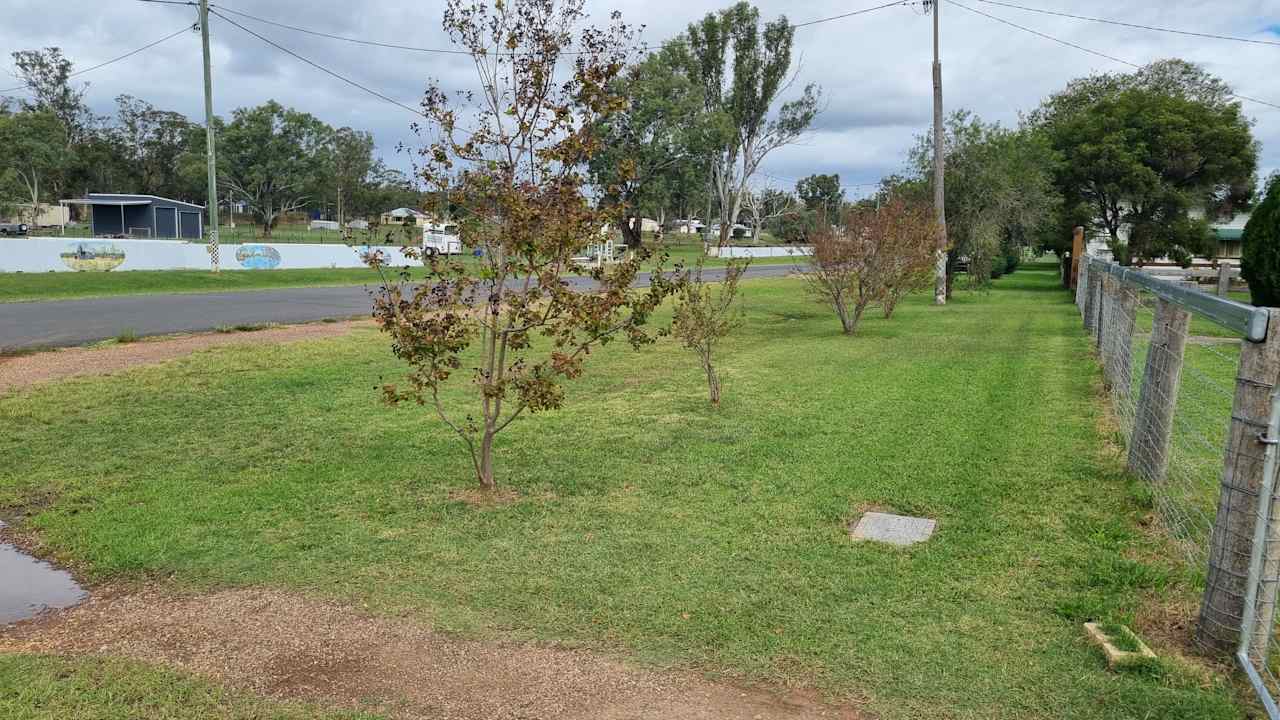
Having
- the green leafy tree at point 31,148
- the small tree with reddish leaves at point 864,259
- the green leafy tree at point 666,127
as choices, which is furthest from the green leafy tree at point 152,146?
the small tree with reddish leaves at point 864,259

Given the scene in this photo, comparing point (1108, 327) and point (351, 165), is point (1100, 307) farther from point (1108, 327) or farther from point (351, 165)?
point (351, 165)

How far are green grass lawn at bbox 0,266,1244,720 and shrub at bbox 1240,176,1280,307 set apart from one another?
41.3 feet

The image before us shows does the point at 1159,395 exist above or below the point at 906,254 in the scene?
below

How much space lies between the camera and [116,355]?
42.1ft

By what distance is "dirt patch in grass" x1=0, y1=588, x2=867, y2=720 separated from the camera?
3613 mm

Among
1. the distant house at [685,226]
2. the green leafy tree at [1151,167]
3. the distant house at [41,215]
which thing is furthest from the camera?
the distant house at [685,226]

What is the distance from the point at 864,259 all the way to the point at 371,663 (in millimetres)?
14659

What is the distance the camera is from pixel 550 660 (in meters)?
4.00

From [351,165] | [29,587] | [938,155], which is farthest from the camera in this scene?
[351,165]

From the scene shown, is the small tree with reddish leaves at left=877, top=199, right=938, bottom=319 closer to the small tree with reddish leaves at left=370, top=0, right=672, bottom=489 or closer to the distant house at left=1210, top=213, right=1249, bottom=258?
the small tree with reddish leaves at left=370, top=0, right=672, bottom=489

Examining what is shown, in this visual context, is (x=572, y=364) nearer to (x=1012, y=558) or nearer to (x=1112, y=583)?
(x=1012, y=558)

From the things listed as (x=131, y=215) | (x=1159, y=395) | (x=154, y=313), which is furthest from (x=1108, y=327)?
(x=131, y=215)

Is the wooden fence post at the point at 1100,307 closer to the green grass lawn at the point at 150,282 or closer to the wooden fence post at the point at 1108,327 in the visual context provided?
the wooden fence post at the point at 1108,327

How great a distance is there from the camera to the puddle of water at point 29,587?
463 centimetres
